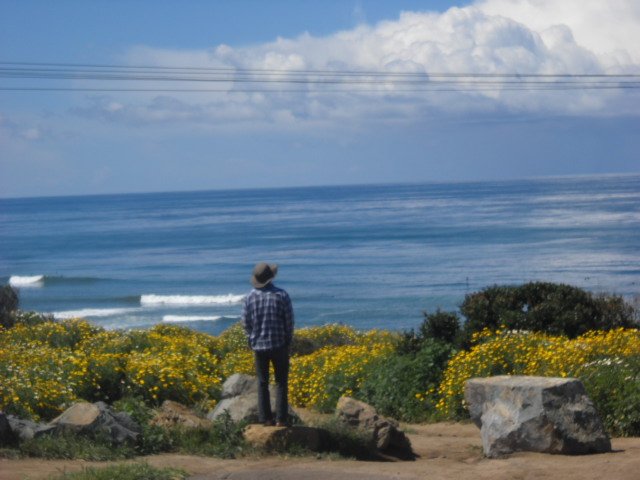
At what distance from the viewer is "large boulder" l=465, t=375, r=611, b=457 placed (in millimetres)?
9711

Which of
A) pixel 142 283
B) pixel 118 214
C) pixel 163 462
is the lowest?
pixel 163 462

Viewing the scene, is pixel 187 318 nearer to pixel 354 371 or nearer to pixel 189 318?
Result: pixel 189 318

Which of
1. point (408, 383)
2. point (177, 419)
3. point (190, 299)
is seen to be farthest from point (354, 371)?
point (190, 299)

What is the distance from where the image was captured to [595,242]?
64.2 meters

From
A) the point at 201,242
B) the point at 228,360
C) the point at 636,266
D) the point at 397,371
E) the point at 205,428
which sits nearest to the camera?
the point at 205,428

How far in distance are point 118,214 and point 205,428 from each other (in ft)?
421

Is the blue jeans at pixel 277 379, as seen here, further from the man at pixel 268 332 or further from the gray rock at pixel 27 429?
the gray rock at pixel 27 429

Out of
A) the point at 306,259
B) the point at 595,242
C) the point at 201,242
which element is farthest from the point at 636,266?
the point at 201,242

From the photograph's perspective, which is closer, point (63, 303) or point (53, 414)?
point (53, 414)

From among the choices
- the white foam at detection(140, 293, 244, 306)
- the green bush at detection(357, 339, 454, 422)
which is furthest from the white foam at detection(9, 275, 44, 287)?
the green bush at detection(357, 339, 454, 422)

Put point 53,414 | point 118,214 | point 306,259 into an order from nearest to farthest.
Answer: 1. point 53,414
2. point 306,259
3. point 118,214

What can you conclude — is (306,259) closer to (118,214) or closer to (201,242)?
(201,242)

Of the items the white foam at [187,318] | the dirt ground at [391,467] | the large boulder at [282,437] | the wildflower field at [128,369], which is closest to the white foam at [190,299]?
the white foam at [187,318]

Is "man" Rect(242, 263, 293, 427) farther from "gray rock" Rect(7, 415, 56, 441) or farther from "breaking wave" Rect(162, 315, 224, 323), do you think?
"breaking wave" Rect(162, 315, 224, 323)
